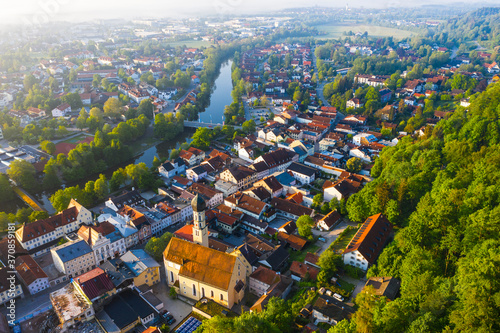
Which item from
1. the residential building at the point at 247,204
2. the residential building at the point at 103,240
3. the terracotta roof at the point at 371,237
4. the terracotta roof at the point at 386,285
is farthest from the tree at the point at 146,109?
the terracotta roof at the point at 386,285

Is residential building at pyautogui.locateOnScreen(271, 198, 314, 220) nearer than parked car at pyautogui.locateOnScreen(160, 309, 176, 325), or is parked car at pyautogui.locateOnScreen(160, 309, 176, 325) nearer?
parked car at pyautogui.locateOnScreen(160, 309, 176, 325)

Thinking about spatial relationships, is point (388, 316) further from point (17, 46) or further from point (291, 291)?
point (17, 46)

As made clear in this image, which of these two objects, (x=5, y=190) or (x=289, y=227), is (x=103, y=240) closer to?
(x=289, y=227)

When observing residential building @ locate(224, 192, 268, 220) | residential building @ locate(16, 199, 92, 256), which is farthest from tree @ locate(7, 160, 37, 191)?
residential building @ locate(224, 192, 268, 220)

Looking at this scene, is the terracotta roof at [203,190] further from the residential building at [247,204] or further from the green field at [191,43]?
the green field at [191,43]

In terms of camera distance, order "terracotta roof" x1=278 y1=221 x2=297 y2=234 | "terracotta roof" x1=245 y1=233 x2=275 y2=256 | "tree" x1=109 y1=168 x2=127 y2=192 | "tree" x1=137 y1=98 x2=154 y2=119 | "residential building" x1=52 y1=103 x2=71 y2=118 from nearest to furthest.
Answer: "terracotta roof" x1=245 y1=233 x2=275 y2=256, "terracotta roof" x1=278 y1=221 x2=297 y2=234, "tree" x1=109 y1=168 x2=127 y2=192, "tree" x1=137 y1=98 x2=154 y2=119, "residential building" x1=52 y1=103 x2=71 y2=118

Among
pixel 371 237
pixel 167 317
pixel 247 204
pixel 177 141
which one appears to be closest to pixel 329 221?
pixel 371 237

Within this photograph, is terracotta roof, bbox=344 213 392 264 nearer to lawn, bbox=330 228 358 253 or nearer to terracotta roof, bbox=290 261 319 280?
lawn, bbox=330 228 358 253
